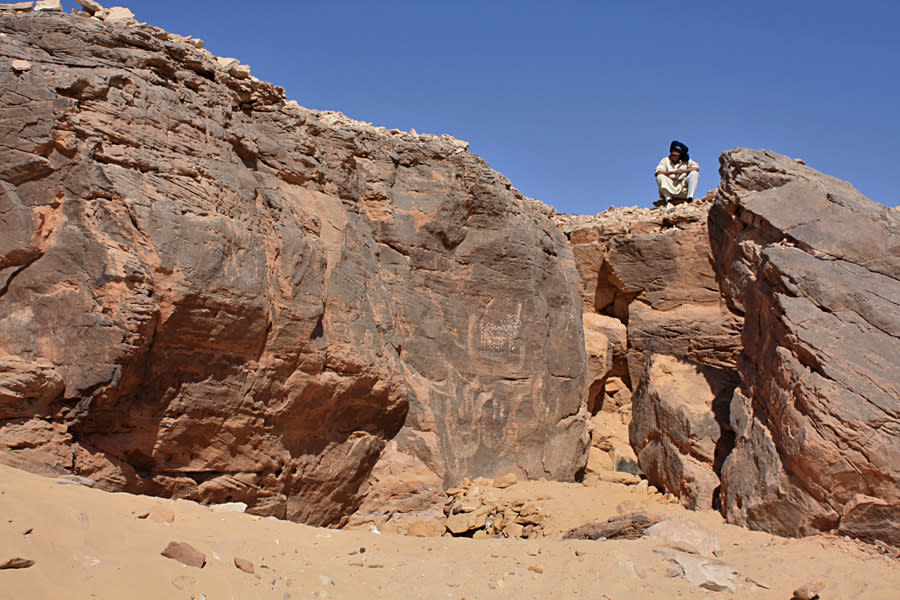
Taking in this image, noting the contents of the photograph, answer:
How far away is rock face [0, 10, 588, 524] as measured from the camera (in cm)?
483

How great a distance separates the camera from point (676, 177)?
12133mm

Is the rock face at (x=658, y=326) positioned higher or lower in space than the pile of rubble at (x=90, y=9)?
lower

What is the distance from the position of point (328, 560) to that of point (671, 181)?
32.0 feet

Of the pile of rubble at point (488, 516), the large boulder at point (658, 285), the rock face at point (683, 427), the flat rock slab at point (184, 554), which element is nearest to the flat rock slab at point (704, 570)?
the pile of rubble at point (488, 516)

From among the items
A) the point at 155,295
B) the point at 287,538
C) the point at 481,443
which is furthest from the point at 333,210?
the point at 287,538

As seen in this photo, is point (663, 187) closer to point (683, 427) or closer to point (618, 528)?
point (683, 427)

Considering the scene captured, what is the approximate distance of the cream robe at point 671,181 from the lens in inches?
472

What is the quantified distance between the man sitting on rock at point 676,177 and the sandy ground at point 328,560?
692 cm

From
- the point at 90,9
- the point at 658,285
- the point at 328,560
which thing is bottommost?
the point at 328,560

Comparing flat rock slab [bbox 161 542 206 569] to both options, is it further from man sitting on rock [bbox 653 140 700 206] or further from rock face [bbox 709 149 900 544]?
man sitting on rock [bbox 653 140 700 206]

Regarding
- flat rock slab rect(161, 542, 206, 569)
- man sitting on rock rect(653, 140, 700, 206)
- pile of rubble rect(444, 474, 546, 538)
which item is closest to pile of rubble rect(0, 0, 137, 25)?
flat rock slab rect(161, 542, 206, 569)

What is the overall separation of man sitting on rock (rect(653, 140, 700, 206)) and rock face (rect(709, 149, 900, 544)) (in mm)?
4263

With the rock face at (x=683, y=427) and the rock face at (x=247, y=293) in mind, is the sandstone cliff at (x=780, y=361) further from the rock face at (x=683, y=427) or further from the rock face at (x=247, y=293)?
the rock face at (x=247, y=293)

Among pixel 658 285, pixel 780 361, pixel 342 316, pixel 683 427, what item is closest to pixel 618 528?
pixel 683 427
